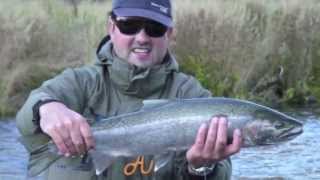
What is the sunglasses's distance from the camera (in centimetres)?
397

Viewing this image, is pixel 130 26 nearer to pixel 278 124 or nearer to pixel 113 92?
pixel 113 92

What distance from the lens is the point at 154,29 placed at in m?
3.97

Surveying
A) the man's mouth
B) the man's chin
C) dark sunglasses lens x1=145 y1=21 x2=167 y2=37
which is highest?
dark sunglasses lens x1=145 y1=21 x2=167 y2=37

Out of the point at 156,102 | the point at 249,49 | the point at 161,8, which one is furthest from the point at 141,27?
the point at 249,49

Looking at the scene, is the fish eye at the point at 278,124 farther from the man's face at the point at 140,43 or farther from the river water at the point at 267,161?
the river water at the point at 267,161

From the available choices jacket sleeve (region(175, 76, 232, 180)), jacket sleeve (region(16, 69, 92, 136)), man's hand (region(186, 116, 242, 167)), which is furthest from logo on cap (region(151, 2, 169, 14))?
man's hand (region(186, 116, 242, 167))

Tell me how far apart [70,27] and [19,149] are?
7492mm

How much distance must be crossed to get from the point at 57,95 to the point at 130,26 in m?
0.44

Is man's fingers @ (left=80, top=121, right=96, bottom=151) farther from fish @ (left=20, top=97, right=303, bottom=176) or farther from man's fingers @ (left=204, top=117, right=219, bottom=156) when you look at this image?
man's fingers @ (left=204, top=117, right=219, bottom=156)

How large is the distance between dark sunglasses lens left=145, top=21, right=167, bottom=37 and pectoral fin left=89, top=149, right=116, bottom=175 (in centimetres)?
55

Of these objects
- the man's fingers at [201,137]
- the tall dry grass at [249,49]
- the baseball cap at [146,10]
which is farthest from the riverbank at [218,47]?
the man's fingers at [201,137]

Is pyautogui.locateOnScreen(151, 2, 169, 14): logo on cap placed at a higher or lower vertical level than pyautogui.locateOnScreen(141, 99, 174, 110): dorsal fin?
higher

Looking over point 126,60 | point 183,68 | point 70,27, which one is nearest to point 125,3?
point 126,60

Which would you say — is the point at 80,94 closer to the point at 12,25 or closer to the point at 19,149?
the point at 19,149
